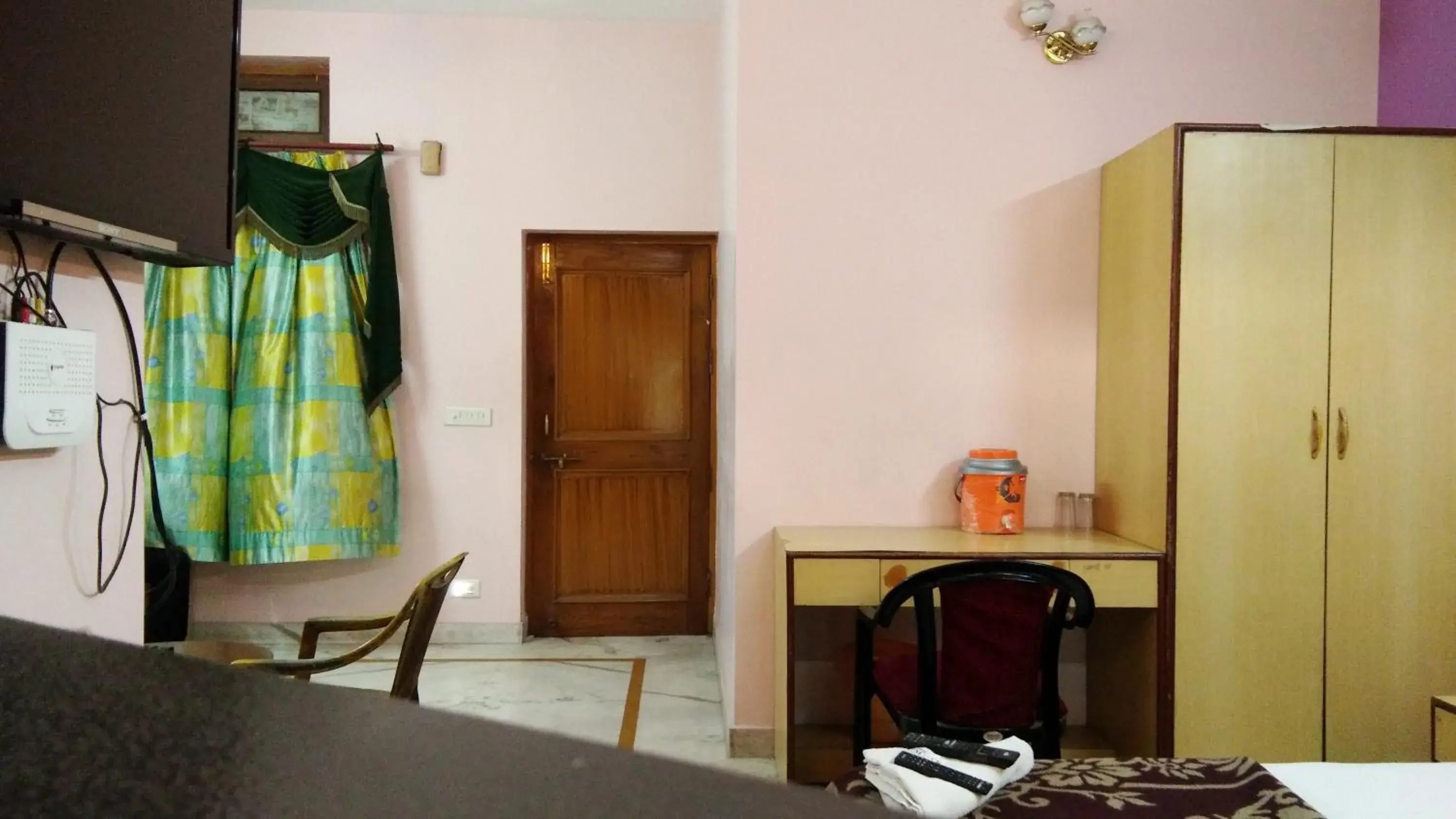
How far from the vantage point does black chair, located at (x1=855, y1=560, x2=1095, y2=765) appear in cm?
208

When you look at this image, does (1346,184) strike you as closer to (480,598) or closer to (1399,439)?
(1399,439)

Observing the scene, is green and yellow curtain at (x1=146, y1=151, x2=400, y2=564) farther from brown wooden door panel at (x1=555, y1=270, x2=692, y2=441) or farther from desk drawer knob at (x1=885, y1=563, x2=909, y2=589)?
desk drawer knob at (x1=885, y1=563, x2=909, y2=589)

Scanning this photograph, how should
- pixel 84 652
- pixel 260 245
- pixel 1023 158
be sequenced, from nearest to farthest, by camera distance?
pixel 84 652, pixel 1023 158, pixel 260 245

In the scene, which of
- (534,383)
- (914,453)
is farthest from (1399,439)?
(534,383)

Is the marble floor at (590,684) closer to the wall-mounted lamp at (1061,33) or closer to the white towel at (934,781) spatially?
the white towel at (934,781)

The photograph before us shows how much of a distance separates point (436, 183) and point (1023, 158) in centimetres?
268

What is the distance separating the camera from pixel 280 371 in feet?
12.9

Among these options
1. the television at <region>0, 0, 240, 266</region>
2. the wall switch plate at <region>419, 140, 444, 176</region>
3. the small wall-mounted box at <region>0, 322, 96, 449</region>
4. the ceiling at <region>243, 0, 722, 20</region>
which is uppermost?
the ceiling at <region>243, 0, 722, 20</region>

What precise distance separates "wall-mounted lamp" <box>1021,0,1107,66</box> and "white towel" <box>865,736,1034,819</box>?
2.37 metres

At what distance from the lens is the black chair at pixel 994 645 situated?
208 cm

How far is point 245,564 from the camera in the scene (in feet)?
13.1

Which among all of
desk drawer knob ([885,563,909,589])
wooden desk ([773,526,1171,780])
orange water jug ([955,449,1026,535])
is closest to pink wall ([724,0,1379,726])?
orange water jug ([955,449,1026,535])

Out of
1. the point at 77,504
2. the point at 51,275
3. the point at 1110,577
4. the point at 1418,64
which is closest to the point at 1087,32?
the point at 1418,64

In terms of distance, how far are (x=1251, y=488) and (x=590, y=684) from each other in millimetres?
2614
